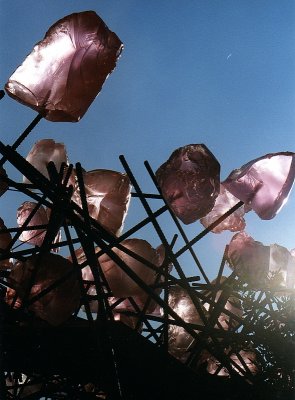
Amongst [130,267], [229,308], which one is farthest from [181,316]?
[130,267]

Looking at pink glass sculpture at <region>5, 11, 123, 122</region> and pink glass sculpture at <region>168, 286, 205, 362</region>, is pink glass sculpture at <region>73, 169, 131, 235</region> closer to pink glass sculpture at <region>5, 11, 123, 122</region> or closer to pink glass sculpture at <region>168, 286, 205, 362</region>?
pink glass sculpture at <region>5, 11, 123, 122</region>

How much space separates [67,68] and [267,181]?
1.80 meters

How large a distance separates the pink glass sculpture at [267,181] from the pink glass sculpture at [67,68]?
4.46 feet

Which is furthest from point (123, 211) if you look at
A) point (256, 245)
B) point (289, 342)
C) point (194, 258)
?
point (289, 342)

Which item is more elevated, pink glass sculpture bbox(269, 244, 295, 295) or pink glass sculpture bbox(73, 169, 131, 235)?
pink glass sculpture bbox(73, 169, 131, 235)

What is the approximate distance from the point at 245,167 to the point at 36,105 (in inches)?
67.5

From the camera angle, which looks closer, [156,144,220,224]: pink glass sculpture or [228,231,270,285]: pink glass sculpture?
[156,144,220,224]: pink glass sculpture

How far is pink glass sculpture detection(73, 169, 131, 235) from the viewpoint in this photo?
12.4ft

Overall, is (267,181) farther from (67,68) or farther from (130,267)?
(67,68)

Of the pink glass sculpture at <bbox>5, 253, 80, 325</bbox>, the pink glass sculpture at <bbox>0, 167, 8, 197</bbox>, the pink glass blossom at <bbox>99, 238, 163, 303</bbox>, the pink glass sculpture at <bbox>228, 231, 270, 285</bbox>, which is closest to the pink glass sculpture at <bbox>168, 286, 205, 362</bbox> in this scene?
the pink glass sculpture at <bbox>228, 231, 270, 285</bbox>

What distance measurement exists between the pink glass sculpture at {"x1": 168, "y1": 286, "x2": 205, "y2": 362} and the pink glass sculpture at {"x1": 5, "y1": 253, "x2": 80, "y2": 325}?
5.04ft

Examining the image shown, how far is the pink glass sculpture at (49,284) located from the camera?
2990 mm

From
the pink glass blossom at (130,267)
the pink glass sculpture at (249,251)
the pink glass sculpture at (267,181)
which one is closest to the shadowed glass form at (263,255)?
the pink glass sculpture at (249,251)

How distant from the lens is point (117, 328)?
2.99m
